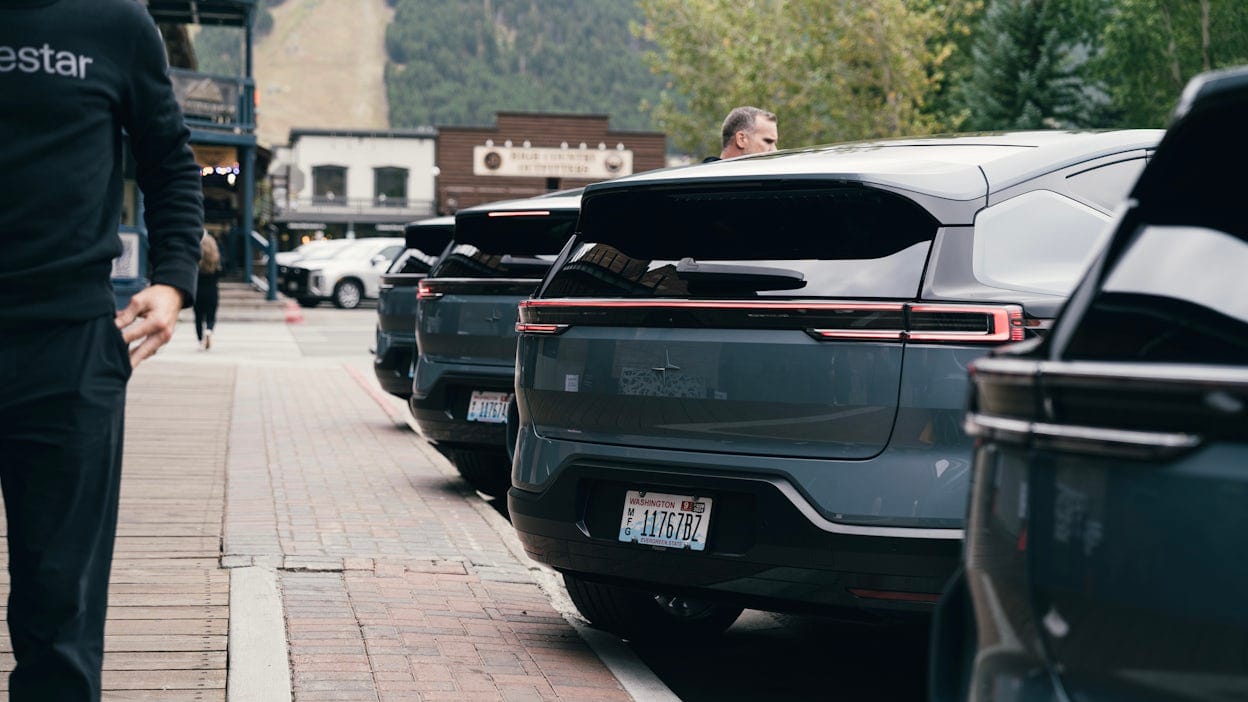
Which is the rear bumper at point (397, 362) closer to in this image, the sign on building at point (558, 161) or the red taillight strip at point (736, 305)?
the red taillight strip at point (736, 305)

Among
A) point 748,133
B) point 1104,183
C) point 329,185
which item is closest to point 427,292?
point 748,133

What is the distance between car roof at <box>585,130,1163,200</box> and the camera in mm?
4477

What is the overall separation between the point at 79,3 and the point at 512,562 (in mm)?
4269

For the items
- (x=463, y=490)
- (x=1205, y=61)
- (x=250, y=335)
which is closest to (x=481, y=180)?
(x=1205, y=61)

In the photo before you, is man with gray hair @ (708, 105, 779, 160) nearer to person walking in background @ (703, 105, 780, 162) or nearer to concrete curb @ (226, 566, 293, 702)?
person walking in background @ (703, 105, 780, 162)

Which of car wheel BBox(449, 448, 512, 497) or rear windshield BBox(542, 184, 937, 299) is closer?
rear windshield BBox(542, 184, 937, 299)

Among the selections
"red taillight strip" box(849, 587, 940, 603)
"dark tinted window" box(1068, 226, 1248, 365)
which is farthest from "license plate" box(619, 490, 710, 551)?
"dark tinted window" box(1068, 226, 1248, 365)

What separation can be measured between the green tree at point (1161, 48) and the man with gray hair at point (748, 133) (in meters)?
34.7

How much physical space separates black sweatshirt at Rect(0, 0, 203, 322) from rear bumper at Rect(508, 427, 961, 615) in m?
2.01

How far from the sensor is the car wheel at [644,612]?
5469 millimetres

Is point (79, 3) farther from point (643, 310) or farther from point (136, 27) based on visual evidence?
point (643, 310)

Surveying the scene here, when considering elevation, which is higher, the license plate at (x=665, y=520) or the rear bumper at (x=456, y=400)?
the license plate at (x=665, y=520)

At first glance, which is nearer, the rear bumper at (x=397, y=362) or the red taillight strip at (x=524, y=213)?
the red taillight strip at (x=524, y=213)

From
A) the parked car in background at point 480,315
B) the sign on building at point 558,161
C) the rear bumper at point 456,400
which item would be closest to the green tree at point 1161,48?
the sign on building at point 558,161
